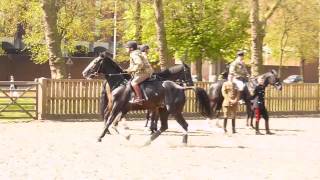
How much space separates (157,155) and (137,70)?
302 cm

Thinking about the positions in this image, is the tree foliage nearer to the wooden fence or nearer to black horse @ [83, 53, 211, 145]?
the wooden fence

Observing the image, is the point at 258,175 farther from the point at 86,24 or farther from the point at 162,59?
the point at 86,24

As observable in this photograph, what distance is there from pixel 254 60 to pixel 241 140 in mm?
13473

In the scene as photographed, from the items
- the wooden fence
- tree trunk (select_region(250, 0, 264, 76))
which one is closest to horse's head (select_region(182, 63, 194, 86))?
the wooden fence

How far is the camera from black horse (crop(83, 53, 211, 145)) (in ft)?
52.4

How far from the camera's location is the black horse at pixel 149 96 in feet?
52.4

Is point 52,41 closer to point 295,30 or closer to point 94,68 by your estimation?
point 94,68

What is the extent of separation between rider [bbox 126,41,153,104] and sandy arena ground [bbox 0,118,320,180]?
1.32 meters

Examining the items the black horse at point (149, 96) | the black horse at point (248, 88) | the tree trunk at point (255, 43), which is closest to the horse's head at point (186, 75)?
the black horse at point (149, 96)

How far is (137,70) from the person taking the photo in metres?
16.0

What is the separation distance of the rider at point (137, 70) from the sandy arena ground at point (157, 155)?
1324 millimetres

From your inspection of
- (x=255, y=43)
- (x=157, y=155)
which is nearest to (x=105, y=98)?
(x=157, y=155)

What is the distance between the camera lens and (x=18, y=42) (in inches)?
2547

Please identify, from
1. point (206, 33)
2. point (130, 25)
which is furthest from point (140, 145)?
point (130, 25)
